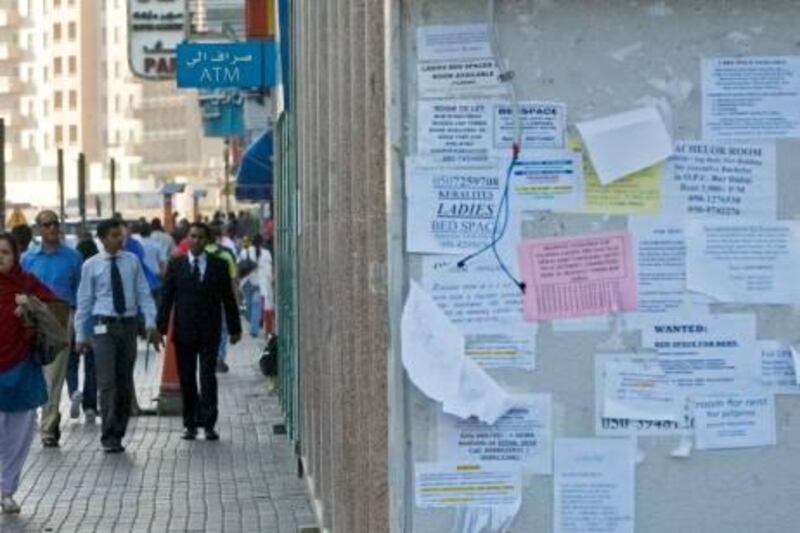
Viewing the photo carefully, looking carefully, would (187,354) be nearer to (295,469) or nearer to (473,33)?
(295,469)

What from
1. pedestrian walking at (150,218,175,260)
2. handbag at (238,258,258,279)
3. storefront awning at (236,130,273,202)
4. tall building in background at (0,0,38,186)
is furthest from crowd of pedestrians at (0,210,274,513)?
tall building in background at (0,0,38,186)

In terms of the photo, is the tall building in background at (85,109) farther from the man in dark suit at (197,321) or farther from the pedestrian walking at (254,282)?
the man in dark suit at (197,321)

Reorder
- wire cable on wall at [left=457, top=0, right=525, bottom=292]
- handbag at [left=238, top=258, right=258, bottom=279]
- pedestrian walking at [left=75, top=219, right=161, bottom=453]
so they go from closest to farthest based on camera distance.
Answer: wire cable on wall at [left=457, top=0, right=525, bottom=292]
pedestrian walking at [left=75, top=219, right=161, bottom=453]
handbag at [left=238, top=258, right=258, bottom=279]

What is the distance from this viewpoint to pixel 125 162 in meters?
112

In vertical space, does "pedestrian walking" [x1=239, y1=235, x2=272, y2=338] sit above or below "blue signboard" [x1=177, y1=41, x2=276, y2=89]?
below

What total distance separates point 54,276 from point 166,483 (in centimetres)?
343

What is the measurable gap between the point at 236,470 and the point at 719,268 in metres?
9.42

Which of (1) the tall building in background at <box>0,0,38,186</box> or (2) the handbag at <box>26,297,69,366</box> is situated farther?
(1) the tall building in background at <box>0,0,38,186</box>

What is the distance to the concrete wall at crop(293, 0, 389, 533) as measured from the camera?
22.0ft

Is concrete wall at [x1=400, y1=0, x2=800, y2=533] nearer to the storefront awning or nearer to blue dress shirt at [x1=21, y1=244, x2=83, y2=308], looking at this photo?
blue dress shirt at [x1=21, y1=244, x2=83, y2=308]

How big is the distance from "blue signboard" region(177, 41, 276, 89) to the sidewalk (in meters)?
3.09

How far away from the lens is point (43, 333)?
1257cm

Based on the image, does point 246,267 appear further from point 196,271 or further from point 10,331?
point 10,331

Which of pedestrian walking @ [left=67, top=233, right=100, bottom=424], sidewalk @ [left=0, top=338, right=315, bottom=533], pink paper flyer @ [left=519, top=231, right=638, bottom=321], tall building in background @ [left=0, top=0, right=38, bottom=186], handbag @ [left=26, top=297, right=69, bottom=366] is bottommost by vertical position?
sidewalk @ [left=0, top=338, right=315, bottom=533]
